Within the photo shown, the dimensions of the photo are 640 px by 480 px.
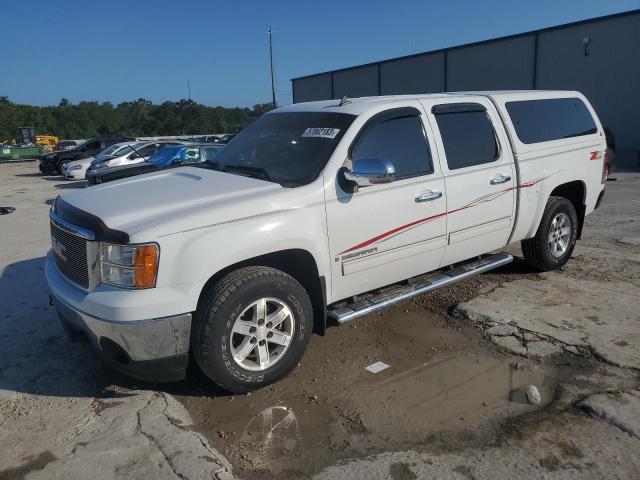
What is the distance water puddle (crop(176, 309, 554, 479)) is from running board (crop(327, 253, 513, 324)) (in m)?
0.40

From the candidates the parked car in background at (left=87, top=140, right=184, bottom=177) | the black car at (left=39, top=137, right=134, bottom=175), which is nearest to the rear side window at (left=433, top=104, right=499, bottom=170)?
the parked car in background at (left=87, top=140, right=184, bottom=177)

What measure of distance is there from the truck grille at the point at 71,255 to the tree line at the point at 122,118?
53591 mm

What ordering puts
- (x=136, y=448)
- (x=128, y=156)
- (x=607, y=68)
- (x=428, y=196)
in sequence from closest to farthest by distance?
(x=136, y=448)
(x=428, y=196)
(x=128, y=156)
(x=607, y=68)

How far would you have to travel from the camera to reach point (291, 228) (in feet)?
12.0

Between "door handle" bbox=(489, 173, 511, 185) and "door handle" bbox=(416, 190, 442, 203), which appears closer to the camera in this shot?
"door handle" bbox=(416, 190, 442, 203)

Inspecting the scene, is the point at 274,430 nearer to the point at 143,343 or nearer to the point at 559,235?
the point at 143,343

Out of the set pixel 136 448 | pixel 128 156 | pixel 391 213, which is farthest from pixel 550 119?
pixel 128 156

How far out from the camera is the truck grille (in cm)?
345

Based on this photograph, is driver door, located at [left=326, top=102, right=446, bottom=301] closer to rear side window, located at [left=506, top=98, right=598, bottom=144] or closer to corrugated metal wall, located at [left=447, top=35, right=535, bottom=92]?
rear side window, located at [left=506, top=98, right=598, bottom=144]

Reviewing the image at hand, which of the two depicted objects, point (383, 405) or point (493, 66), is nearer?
point (383, 405)

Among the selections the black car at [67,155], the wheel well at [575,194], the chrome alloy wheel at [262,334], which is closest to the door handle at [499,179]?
the wheel well at [575,194]

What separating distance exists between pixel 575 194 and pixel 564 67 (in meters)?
21.7

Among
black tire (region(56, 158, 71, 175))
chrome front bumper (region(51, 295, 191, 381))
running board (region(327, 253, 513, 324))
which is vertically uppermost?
chrome front bumper (region(51, 295, 191, 381))

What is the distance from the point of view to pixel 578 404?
11.3 ft
